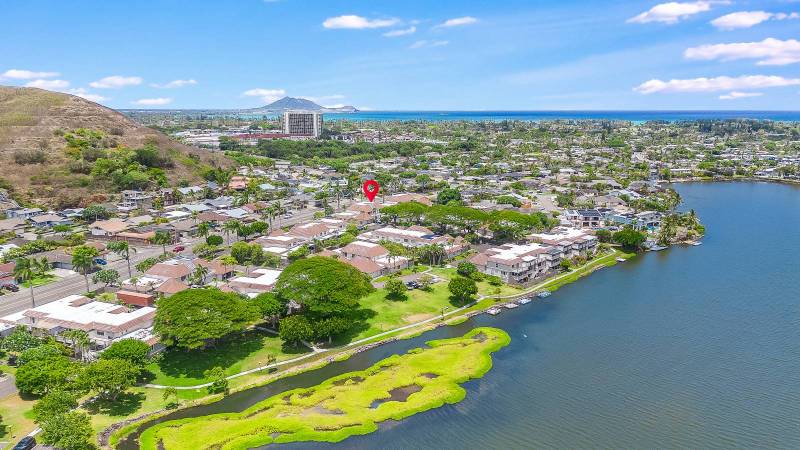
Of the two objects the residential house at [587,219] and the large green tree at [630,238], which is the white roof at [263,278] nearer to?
the large green tree at [630,238]

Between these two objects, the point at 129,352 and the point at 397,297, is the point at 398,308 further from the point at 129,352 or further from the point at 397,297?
the point at 129,352

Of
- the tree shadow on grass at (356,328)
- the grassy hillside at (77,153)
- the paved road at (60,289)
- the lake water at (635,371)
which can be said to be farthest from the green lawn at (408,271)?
the grassy hillside at (77,153)

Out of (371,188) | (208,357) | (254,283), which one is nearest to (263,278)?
(254,283)

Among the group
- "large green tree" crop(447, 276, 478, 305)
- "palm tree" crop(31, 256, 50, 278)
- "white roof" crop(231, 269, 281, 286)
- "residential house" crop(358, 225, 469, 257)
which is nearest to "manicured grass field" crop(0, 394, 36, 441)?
"white roof" crop(231, 269, 281, 286)

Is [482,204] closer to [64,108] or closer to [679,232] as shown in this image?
[679,232]

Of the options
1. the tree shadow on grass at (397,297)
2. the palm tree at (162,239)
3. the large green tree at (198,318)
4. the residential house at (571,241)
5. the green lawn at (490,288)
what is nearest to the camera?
the large green tree at (198,318)
